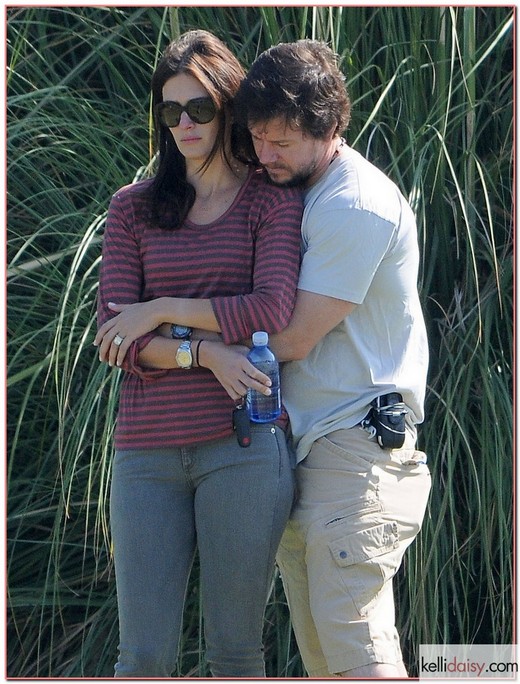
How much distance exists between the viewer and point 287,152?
94.3 inches

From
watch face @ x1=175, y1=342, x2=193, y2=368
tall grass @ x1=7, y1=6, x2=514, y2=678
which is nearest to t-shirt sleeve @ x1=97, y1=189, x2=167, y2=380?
watch face @ x1=175, y1=342, x2=193, y2=368

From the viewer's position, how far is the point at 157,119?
2.55 m

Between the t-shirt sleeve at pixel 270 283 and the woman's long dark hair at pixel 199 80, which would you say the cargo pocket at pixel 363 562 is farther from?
the woman's long dark hair at pixel 199 80

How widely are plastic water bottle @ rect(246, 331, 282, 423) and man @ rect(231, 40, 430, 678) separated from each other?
0.03 metres

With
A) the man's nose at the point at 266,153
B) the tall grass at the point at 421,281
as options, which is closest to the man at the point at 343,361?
the man's nose at the point at 266,153

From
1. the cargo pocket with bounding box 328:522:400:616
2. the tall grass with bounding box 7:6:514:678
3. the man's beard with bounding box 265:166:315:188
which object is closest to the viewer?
the cargo pocket with bounding box 328:522:400:616

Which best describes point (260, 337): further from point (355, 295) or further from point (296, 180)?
point (296, 180)

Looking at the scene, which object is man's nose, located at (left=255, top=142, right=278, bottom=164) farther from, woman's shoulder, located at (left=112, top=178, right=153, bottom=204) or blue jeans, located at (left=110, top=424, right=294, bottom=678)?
blue jeans, located at (left=110, top=424, right=294, bottom=678)

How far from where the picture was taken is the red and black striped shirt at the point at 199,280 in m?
2.34

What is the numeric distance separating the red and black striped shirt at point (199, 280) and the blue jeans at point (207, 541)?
0.07 metres

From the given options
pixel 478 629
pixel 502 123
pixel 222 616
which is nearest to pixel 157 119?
pixel 222 616

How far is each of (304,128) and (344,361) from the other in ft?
1.80

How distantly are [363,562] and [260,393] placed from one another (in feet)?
1.45

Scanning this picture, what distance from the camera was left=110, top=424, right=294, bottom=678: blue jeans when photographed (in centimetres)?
233
